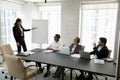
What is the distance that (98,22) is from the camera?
5160mm

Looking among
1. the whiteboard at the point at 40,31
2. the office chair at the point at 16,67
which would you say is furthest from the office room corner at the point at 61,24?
the office chair at the point at 16,67

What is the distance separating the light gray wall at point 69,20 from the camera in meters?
5.27

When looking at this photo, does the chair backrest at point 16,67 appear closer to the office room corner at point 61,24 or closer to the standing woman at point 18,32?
the office room corner at point 61,24

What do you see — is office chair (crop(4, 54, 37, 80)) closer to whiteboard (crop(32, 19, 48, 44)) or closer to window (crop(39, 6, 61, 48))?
whiteboard (crop(32, 19, 48, 44))

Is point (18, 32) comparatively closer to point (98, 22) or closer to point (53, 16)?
point (53, 16)

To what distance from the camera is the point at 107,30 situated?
5.04 metres

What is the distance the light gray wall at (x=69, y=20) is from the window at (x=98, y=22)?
0.27 meters

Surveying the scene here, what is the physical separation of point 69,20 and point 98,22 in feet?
3.48

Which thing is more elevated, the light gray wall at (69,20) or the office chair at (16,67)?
the light gray wall at (69,20)

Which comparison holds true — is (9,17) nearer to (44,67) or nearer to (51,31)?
(51,31)

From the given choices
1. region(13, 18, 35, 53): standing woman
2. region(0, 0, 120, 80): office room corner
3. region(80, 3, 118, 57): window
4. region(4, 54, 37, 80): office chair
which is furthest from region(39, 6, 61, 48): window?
region(4, 54, 37, 80): office chair

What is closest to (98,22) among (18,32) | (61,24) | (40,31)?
(61,24)

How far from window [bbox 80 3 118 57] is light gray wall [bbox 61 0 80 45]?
0.90 feet

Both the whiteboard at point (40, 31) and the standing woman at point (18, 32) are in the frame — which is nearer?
the standing woman at point (18, 32)
